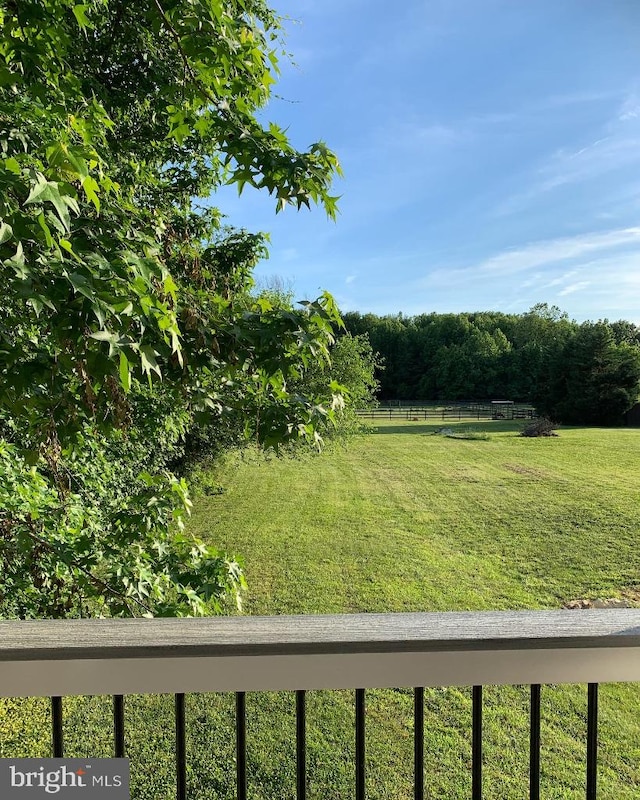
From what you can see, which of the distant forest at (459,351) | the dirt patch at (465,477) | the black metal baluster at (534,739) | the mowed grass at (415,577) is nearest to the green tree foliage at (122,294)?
the black metal baluster at (534,739)

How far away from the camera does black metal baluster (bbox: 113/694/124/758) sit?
0.65 metres

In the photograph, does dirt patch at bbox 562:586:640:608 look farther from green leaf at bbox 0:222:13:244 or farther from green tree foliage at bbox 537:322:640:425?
green tree foliage at bbox 537:322:640:425

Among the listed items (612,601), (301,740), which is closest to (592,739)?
(301,740)

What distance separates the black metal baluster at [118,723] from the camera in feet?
2.12

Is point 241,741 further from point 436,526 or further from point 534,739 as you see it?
point 436,526

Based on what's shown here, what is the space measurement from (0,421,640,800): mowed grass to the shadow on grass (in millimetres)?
1234

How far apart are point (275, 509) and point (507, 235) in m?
8.91

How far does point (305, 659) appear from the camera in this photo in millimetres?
642

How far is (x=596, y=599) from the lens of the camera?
661 cm

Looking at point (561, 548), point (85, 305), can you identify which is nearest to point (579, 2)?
point (85, 305)

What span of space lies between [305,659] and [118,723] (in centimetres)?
→ 26

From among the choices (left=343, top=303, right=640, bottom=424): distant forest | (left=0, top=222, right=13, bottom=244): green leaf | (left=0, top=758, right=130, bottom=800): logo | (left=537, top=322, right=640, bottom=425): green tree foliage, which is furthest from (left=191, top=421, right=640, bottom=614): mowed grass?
(left=0, top=222, right=13, bottom=244): green leaf

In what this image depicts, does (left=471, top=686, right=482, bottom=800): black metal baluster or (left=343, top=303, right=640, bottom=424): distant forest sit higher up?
(left=343, top=303, right=640, bottom=424): distant forest

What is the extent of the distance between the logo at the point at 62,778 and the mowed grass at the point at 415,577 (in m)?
2.24
